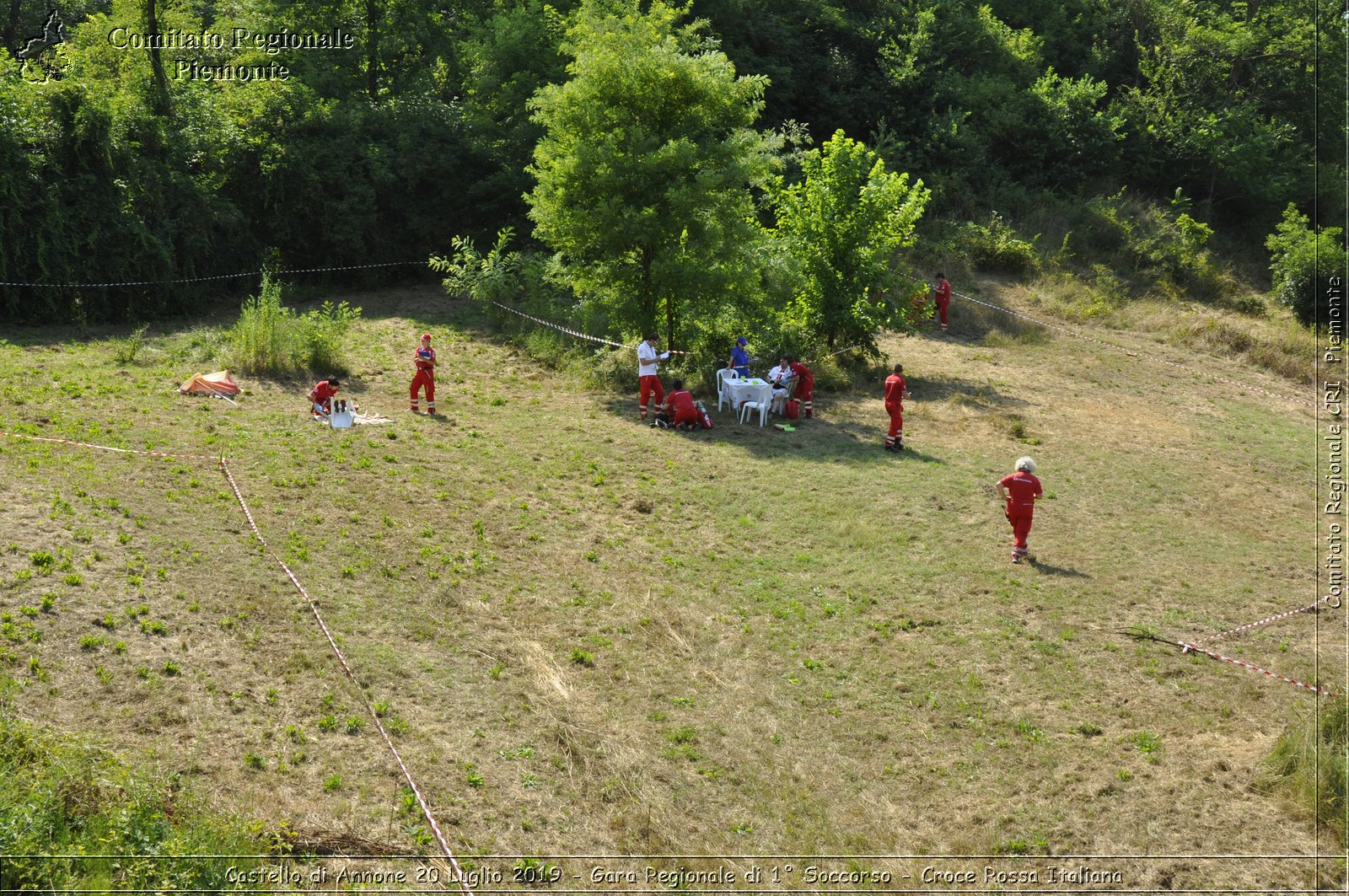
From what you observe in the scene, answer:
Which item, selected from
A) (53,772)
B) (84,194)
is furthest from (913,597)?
(84,194)

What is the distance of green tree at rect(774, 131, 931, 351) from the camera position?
2120 centimetres

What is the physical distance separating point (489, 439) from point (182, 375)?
5317mm

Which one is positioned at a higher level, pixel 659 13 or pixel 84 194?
pixel 659 13

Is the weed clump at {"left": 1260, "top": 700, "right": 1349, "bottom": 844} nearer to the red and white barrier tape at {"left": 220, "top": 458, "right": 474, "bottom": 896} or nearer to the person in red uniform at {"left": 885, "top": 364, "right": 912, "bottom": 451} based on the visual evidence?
the red and white barrier tape at {"left": 220, "top": 458, "right": 474, "bottom": 896}

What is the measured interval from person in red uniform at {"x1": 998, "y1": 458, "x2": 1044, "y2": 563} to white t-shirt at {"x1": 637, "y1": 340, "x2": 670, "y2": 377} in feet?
20.8

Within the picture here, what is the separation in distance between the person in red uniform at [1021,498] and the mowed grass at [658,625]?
0.39 m

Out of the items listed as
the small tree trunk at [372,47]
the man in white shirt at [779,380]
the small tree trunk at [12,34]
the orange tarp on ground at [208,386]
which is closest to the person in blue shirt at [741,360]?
the man in white shirt at [779,380]

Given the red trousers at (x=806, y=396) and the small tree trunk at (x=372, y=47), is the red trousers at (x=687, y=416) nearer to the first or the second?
the red trousers at (x=806, y=396)

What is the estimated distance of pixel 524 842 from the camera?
7824 mm

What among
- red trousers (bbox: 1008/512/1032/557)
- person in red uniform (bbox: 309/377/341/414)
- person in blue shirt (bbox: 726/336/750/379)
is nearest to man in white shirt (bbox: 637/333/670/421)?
person in blue shirt (bbox: 726/336/750/379)

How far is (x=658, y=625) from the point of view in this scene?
11148 millimetres

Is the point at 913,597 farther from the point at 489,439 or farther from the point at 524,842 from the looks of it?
the point at 489,439

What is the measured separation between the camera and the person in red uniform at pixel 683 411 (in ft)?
57.2

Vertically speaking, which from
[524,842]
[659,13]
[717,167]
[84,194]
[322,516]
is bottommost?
[524,842]
